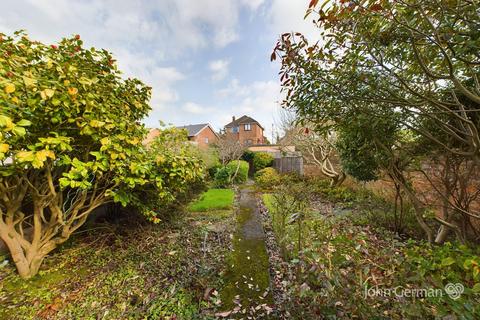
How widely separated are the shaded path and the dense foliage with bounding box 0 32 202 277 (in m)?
1.92

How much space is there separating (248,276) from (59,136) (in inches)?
135

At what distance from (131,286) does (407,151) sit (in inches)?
227

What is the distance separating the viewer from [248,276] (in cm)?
314

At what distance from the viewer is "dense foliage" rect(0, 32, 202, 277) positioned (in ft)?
6.44

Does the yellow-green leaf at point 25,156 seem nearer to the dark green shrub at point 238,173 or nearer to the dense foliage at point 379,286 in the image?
the dense foliage at point 379,286

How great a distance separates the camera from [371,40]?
2.03 m

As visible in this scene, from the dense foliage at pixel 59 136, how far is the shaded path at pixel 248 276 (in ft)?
6.28

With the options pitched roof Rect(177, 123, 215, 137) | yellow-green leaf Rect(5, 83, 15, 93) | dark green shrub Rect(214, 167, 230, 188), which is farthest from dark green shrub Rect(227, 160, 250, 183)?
pitched roof Rect(177, 123, 215, 137)

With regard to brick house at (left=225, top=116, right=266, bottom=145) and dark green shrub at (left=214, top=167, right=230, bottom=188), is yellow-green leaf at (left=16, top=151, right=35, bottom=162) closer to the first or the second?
dark green shrub at (left=214, top=167, right=230, bottom=188)

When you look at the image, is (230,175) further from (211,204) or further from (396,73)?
(396,73)

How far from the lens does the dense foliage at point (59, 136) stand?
Result: 6.44 feet

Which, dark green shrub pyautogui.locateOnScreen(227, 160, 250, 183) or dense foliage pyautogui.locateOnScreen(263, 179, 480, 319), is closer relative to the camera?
dense foliage pyautogui.locateOnScreen(263, 179, 480, 319)

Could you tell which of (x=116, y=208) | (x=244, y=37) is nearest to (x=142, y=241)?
(x=116, y=208)

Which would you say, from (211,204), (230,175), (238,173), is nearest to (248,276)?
(211,204)
